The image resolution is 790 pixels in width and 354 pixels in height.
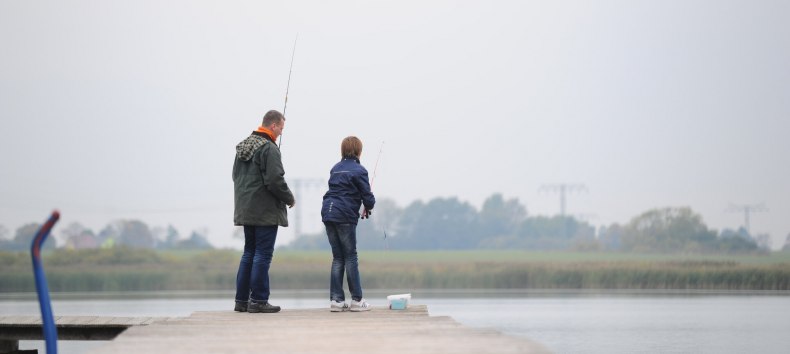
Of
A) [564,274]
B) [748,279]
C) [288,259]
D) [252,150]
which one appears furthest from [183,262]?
[252,150]

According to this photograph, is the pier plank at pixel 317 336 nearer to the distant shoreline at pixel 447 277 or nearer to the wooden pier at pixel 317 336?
the wooden pier at pixel 317 336

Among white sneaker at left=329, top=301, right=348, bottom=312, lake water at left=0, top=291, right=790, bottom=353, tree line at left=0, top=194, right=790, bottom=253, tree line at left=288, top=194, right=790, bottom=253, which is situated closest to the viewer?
white sneaker at left=329, top=301, right=348, bottom=312

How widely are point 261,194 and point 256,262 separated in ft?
1.67

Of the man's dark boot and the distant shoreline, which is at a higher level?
the distant shoreline

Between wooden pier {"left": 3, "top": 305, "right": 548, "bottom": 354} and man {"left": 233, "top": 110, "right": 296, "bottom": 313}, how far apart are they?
0.46m

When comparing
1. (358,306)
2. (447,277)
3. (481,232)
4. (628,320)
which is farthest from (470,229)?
(358,306)

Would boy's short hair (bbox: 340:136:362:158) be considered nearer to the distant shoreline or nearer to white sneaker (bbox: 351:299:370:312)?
white sneaker (bbox: 351:299:370:312)

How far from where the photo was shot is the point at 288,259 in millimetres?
46688

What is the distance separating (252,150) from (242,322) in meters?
1.41

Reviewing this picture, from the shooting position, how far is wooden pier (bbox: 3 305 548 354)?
6.50m

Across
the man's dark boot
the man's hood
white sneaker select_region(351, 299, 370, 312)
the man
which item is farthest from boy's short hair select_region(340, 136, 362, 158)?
the man's dark boot

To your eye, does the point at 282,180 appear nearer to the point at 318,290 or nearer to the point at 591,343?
the point at 591,343

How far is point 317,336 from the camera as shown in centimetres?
736

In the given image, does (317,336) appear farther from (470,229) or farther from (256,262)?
(470,229)
